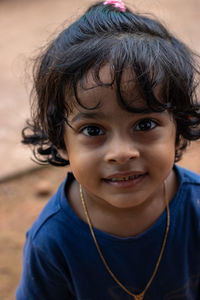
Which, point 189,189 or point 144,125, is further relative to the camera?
point 189,189

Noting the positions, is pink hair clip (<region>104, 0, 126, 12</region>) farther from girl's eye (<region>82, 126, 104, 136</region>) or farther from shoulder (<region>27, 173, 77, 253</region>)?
shoulder (<region>27, 173, 77, 253</region>)

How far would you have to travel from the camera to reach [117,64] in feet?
3.69

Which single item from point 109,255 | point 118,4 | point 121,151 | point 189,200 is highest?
point 118,4

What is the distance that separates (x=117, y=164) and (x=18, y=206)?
1.68 metres

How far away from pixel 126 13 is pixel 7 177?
1.88m

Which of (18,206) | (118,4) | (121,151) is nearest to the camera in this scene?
(121,151)

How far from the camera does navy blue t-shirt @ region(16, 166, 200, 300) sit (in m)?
1.38

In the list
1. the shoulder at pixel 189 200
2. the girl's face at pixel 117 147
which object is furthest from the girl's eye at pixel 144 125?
the shoulder at pixel 189 200

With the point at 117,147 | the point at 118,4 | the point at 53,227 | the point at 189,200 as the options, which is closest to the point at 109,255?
the point at 53,227

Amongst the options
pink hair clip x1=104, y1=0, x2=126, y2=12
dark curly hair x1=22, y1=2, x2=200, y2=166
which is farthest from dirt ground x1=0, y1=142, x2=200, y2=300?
pink hair clip x1=104, y1=0, x2=126, y2=12

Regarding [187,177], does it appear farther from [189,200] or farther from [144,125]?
[144,125]

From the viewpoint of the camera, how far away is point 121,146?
1.12 m

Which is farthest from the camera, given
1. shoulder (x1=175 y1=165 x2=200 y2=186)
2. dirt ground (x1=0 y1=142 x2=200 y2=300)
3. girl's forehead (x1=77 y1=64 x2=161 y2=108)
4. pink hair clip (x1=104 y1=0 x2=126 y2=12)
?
dirt ground (x1=0 y1=142 x2=200 y2=300)

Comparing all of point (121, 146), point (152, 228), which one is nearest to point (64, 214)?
point (152, 228)
